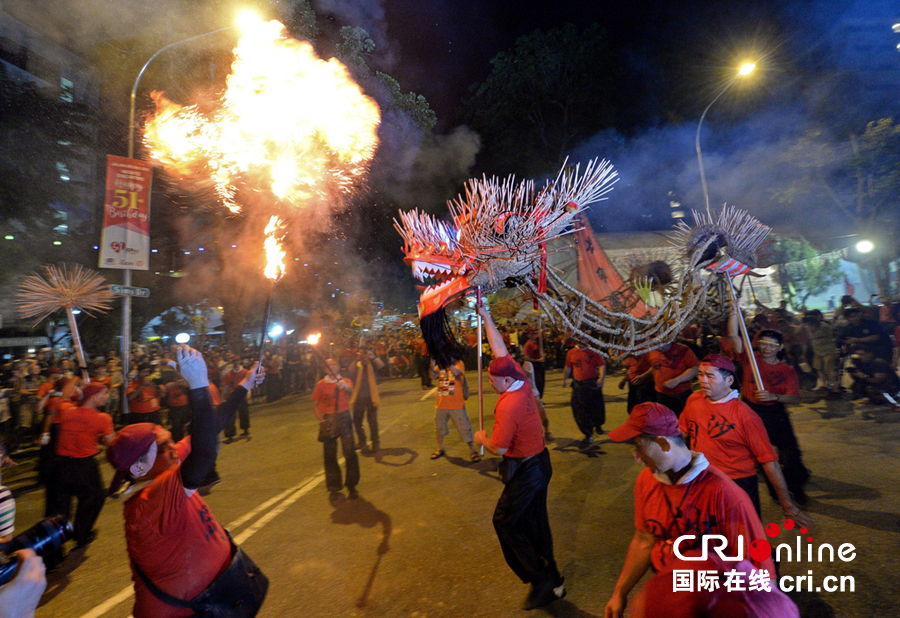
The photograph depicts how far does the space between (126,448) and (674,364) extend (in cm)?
529

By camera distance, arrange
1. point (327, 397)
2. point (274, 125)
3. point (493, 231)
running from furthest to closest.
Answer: point (274, 125) < point (327, 397) < point (493, 231)

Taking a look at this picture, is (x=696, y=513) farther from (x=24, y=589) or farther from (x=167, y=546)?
(x=24, y=589)

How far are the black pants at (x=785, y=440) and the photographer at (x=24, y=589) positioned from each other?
5.42 metres

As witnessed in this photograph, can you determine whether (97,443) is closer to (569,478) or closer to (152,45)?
(569,478)

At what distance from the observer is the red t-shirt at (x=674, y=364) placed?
5570 mm

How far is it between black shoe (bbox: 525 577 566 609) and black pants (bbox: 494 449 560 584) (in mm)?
27

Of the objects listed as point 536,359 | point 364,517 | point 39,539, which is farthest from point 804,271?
point 39,539

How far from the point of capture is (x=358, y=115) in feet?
34.4

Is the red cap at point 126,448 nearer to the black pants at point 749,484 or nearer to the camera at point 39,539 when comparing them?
the camera at point 39,539

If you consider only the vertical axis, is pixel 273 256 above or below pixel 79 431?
above

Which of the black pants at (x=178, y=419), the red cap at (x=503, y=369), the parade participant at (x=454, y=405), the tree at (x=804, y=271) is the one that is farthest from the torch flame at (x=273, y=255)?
the tree at (x=804, y=271)

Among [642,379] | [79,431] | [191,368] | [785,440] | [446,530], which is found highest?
[191,368]

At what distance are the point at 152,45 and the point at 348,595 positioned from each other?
1425cm

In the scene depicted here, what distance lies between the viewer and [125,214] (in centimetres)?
923
